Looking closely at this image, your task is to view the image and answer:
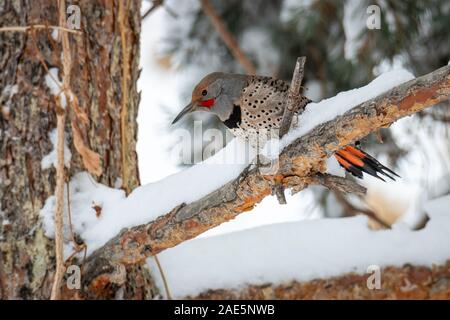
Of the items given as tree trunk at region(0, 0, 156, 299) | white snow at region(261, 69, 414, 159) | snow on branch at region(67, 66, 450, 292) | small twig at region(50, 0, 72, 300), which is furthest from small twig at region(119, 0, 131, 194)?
white snow at region(261, 69, 414, 159)

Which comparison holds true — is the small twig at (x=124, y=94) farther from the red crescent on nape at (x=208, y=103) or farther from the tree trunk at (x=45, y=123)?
the red crescent on nape at (x=208, y=103)

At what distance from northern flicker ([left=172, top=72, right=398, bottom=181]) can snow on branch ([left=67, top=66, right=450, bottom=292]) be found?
44cm

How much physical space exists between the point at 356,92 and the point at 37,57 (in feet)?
5.03

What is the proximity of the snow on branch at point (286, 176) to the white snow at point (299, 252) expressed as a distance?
386 mm

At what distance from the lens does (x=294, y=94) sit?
2184 millimetres

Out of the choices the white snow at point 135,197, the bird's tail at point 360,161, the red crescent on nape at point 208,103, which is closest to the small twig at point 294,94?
the white snow at point 135,197

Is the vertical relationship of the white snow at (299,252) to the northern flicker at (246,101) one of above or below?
below

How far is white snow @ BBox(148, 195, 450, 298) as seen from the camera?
3.12 metres

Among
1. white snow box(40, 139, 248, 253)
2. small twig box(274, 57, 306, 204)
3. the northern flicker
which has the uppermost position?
the northern flicker

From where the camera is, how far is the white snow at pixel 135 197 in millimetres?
2744

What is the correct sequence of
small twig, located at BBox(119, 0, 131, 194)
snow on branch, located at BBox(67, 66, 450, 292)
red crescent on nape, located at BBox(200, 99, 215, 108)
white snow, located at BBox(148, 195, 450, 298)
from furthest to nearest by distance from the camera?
red crescent on nape, located at BBox(200, 99, 215, 108), small twig, located at BBox(119, 0, 131, 194), white snow, located at BBox(148, 195, 450, 298), snow on branch, located at BBox(67, 66, 450, 292)

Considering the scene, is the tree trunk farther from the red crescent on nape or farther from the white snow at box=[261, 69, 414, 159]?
the white snow at box=[261, 69, 414, 159]

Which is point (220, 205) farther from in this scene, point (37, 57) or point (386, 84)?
point (37, 57)
